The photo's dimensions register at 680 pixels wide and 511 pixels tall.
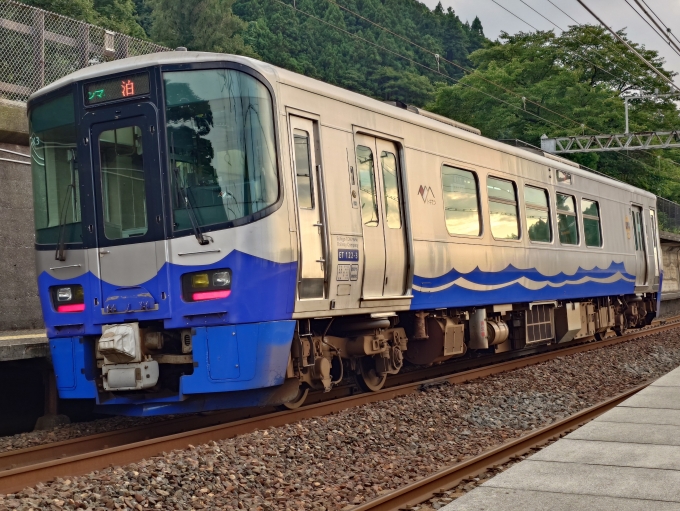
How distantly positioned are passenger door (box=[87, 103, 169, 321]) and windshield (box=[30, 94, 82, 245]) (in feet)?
0.94

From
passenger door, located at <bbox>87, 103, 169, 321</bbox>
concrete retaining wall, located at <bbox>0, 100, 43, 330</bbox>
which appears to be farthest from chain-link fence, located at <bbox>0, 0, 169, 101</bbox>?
passenger door, located at <bbox>87, 103, 169, 321</bbox>

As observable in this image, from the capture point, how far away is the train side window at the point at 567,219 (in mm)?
14391

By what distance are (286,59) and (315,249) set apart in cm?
5518

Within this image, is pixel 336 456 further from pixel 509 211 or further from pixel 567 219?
pixel 567 219

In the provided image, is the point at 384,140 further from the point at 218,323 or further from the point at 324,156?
the point at 218,323

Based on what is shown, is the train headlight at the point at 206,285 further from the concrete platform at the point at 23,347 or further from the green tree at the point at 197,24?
the green tree at the point at 197,24

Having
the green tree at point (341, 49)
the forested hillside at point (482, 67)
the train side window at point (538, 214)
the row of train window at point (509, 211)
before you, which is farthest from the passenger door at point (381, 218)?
the green tree at point (341, 49)

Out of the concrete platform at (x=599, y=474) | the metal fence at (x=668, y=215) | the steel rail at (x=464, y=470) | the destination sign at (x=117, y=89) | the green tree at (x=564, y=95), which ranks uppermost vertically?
the green tree at (x=564, y=95)

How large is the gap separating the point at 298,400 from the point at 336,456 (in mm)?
1925

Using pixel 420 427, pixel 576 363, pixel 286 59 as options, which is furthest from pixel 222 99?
pixel 286 59

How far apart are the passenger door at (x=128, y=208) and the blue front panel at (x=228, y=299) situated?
2 centimetres

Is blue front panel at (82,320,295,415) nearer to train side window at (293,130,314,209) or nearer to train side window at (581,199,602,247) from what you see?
train side window at (293,130,314,209)

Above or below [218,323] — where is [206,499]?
below

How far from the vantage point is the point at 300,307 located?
25.5 feet
